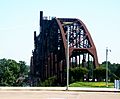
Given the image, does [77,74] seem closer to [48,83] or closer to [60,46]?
[48,83]

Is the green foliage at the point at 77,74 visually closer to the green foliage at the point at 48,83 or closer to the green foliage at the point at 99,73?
the green foliage at the point at 99,73

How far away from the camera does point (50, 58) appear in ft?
350

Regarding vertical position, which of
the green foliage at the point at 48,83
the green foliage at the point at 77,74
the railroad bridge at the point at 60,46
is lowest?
the green foliage at the point at 48,83

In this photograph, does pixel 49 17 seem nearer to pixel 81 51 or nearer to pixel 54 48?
pixel 54 48

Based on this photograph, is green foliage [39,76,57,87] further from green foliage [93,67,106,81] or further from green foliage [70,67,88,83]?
green foliage [93,67,106,81]

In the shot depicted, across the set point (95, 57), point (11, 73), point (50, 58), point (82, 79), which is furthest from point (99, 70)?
point (11, 73)

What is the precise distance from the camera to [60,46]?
9981 centimetres

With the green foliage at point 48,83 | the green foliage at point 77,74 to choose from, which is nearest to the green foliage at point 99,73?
the green foliage at point 77,74

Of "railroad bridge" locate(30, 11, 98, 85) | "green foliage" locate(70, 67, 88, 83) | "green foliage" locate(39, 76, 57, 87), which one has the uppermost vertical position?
"railroad bridge" locate(30, 11, 98, 85)

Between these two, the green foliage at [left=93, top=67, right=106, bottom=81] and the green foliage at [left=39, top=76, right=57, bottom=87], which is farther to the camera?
the green foliage at [left=93, top=67, right=106, bottom=81]

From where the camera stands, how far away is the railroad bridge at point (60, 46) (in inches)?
3698

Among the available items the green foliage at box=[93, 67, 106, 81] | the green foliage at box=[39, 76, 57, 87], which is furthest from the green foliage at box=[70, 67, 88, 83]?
the green foliage at box=[39, 76, 57, 87]

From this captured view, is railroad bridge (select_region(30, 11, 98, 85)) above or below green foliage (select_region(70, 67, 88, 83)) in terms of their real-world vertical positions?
above

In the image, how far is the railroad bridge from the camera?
93938 mm
